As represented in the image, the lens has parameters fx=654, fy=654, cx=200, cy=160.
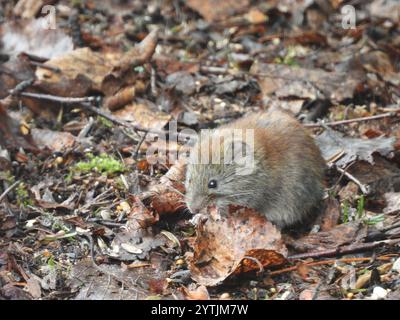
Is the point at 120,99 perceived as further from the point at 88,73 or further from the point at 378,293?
the point at 378,293

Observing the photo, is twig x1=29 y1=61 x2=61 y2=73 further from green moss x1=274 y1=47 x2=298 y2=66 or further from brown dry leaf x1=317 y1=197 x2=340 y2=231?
brown dry leaf x1=317 y1=197 x2=340 y2=231

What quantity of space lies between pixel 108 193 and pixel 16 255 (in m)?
1.12

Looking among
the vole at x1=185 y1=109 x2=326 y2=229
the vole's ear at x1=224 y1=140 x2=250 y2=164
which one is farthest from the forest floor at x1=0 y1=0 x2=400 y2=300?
the vole's ear at x1=224 y1=140 x2=250 y2=164

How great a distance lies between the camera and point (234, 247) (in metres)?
4.72

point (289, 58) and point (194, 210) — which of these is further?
point (289, 58)

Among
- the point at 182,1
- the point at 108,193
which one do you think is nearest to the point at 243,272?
the point at 108,193

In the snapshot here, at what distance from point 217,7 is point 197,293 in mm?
5801

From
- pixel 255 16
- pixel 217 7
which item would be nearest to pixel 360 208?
pixel 255 16

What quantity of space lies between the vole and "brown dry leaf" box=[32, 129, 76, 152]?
1574mm

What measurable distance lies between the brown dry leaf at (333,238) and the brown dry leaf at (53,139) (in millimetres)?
2548

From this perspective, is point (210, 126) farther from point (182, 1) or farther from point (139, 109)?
point (182, 1)

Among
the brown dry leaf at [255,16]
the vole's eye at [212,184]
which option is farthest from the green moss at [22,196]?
the brown dry leaf at [255,16]

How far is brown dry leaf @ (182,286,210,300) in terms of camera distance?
4.37m

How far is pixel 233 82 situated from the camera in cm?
750
